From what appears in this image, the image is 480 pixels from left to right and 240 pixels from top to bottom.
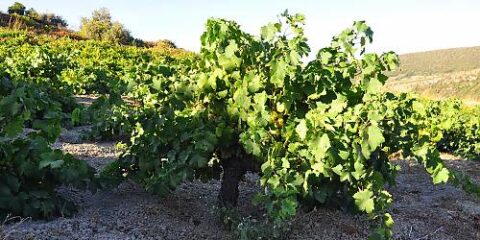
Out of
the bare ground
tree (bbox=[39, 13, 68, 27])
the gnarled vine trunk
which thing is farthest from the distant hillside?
the gnarled vine trunk

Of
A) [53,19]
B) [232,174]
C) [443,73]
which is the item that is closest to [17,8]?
[53,19]

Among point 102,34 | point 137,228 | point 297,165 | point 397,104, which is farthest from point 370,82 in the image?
point 102,34

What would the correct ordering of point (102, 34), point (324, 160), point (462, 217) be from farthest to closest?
point (102, 34), point (462, 217), point (324, 160)

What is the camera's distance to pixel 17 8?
39.0 metres

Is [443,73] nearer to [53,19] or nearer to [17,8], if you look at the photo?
[53,19]

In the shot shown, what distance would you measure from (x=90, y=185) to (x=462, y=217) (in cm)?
304

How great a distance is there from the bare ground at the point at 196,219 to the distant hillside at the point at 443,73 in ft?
146

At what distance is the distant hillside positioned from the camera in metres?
54.3

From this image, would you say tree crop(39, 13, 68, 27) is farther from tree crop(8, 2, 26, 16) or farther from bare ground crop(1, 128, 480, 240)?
bare ground crop(1, 128, 480, 240)

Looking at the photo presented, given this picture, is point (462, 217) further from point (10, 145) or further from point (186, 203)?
point (10, 145)

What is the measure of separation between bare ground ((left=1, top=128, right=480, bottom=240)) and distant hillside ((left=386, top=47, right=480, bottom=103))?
44616 mm

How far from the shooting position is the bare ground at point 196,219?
2.99 m

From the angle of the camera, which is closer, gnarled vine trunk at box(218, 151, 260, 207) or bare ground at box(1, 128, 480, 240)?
bare ground at box(1, 128, 480, 240)

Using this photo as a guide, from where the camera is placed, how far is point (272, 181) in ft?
9.26
